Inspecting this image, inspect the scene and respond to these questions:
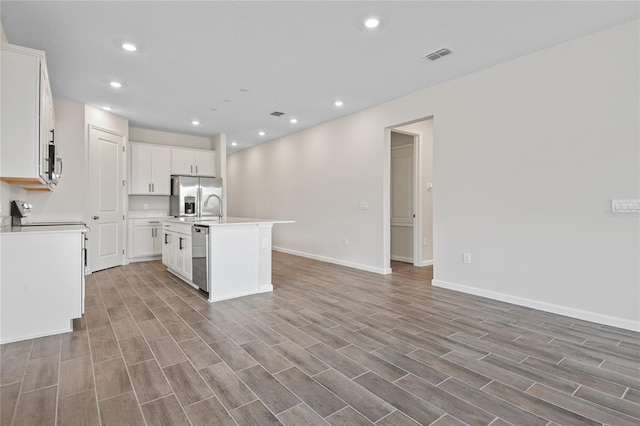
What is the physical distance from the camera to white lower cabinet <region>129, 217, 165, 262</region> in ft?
20.3

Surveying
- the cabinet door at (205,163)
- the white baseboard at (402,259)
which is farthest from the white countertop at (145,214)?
the white baseboard at (402,259)

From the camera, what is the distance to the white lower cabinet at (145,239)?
20.3 feet

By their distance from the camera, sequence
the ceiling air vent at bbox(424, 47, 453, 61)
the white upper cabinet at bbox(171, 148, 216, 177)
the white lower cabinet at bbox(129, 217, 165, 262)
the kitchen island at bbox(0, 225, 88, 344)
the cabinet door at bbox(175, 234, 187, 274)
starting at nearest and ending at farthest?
the kitchen island at bbox(0, 225, 88, 344) → the ceiling air vent at bbox(424, 47, 453, 61) → the cabinet door at bbox(175, 234, 187, 274) → the white lower cabinet at bbox(129, 217, 165, 262) → the white upper cabinet at bbox(171, 148, 216, 177)

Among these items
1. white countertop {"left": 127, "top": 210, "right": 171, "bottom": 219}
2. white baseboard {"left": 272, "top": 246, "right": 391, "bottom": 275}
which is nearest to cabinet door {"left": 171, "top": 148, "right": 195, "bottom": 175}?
white countertop {"left": 127, "top": 210, "right": 171, "bottom": 219}

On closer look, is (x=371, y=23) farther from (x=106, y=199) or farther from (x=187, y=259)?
(x=106, y=199)

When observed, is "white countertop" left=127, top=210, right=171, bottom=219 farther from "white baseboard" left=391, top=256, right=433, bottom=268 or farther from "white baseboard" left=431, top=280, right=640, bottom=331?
"white baseboard" left=431, top=280, right=640, bottom=331

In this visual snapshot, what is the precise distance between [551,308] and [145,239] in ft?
21.6

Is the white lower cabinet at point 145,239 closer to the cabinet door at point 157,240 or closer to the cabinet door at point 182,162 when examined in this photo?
the cabinet door at point 157,240

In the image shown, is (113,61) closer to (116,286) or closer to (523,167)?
(116,286)

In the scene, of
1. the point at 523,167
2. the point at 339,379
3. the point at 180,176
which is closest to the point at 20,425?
the point at 339,379

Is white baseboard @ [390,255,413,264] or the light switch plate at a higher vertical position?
the light switch plate

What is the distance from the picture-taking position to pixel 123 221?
19.4 feet

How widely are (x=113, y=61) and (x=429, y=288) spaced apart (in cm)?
471

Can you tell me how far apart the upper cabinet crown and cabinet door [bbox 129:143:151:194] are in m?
3.68
